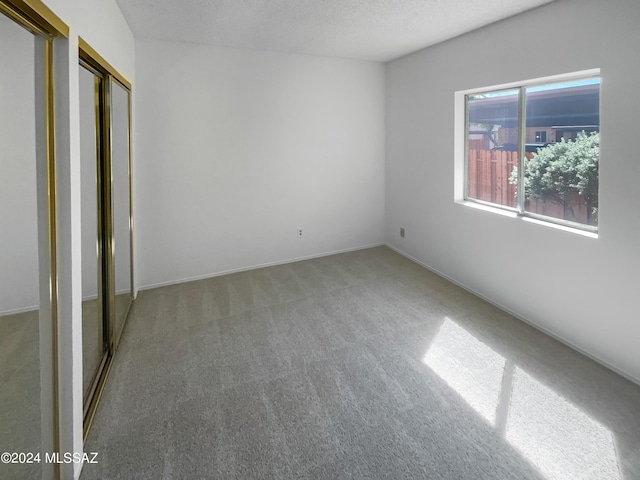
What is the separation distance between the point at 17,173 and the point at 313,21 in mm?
2811

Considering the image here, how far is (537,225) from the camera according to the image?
3.09 metres

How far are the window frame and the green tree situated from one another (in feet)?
0.22

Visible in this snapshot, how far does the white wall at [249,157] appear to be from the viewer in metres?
4.00

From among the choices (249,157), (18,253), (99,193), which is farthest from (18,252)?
(249,157)

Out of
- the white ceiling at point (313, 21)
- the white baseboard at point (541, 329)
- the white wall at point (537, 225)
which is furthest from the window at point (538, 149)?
the white baseboard at point (541, 329)

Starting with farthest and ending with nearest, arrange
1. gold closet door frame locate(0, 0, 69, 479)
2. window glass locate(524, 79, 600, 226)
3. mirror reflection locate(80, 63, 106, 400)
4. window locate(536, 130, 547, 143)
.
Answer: window locate(536, 130, 547, 143) < window glass locate(524, 79, 600, 226) < mirror reflection locate(80, 63, 106, 400) < gold closet door frame locate(0, 0, 69, 479)

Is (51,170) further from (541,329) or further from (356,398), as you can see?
(541,329)

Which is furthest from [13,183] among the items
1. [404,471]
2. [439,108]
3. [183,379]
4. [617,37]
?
[439,108]

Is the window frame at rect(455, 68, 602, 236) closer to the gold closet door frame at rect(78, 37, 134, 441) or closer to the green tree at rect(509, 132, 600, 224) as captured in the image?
the green tree at rect(509, 132, 600, 224)

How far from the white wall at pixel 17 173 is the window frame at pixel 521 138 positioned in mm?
3156

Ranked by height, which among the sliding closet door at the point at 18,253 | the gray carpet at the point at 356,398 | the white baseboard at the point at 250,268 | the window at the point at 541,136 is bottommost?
the gray carpet at the point at 356,398

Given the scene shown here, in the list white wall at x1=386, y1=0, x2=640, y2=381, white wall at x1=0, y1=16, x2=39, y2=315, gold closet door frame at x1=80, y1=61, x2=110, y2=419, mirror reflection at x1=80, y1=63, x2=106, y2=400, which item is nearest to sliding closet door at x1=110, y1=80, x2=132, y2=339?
gold closet door frame at x1=80, y1=61, x2=110, y2=419

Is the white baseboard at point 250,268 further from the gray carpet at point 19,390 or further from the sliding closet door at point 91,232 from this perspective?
the gray carpet at point 19,390

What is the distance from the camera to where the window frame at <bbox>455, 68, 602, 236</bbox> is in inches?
111
